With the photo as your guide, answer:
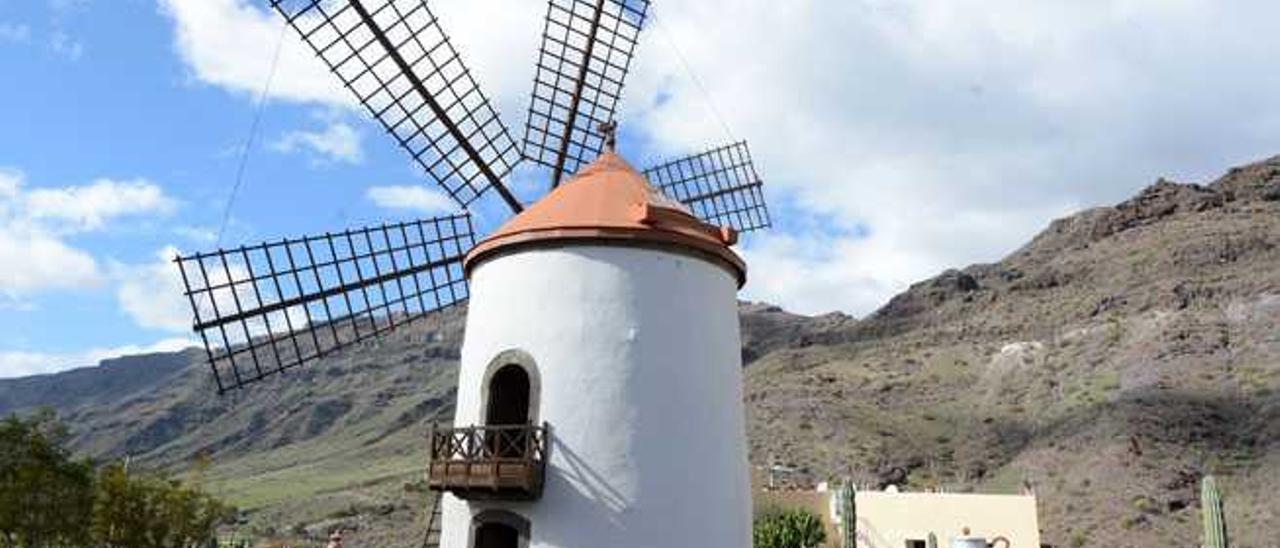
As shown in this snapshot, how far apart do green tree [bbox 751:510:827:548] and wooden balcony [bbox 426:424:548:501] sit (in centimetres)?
1675

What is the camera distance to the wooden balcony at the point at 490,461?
32.5 feet

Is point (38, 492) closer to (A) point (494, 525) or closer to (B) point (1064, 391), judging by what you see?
(A) point (494, 525)

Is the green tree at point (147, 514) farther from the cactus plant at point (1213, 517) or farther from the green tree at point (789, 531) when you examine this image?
the cactus plant at point (1213, 517)

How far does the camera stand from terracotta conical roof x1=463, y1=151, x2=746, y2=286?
10648 mm

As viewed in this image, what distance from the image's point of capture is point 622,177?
39.3 ft

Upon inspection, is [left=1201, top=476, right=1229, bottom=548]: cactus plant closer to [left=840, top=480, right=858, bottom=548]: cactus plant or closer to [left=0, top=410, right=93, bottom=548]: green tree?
[left=840, top=480, right=858, bottom=548]: cactus plant

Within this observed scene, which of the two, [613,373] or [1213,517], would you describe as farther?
[1213,517]

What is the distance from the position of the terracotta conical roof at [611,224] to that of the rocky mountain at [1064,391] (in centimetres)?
3467

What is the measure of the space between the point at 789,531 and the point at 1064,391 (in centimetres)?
3349

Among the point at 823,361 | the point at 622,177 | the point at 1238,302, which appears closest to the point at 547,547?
the point at 622,177

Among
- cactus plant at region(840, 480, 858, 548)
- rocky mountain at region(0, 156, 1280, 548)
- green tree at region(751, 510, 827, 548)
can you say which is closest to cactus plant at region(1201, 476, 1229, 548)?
cactus plant at region(840, 480, 858, 548)

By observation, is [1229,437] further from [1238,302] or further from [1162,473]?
[1238,302]

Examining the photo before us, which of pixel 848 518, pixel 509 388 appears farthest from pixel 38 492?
pixel 848 518

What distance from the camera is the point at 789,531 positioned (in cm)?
2717
